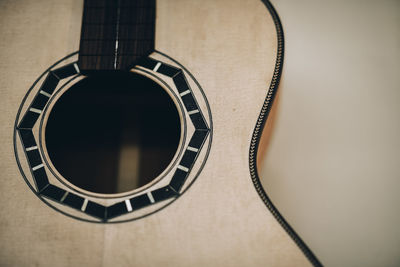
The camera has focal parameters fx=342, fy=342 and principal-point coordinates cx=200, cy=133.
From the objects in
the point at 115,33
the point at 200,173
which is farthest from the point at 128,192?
the point at 115,33

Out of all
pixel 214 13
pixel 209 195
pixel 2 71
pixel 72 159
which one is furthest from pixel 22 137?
pixel 214 13

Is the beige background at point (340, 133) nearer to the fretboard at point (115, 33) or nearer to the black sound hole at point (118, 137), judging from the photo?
the black sound hole at point (118, 137)

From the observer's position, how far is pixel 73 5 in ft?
3.30

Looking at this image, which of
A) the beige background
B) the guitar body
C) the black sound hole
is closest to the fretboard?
the guitar body

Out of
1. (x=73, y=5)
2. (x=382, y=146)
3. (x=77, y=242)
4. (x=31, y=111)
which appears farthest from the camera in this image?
(x=382, y=146)

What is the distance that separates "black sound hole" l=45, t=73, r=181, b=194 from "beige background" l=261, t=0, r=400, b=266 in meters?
0.39

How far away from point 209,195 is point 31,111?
0.51m

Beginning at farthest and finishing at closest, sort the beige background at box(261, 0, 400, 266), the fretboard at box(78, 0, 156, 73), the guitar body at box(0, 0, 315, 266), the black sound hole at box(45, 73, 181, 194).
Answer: the black sound hole at box(45, 73, 181, 194) → the beige background at box(261, 0, 400, 266) → the fretboard at box(78, 0, 156, 73) → the guitar body at box(0, 0, 315, 266)

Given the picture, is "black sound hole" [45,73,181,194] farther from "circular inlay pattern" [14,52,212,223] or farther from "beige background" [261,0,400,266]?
"beige background" [261,0,400,266]

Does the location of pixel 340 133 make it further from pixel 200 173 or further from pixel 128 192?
pixel 128 192

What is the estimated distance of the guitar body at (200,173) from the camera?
0.77m

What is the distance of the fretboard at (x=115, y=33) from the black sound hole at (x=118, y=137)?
0.63 ft

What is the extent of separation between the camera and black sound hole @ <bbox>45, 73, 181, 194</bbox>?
1184 mm

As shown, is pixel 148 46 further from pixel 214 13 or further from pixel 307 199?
pixel 307 199
